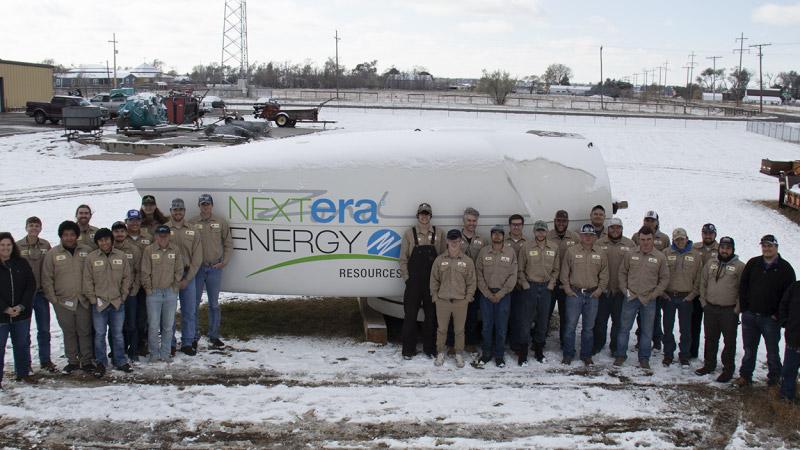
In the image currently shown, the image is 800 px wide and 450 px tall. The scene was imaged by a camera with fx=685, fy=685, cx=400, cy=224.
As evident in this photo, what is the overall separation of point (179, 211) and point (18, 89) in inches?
1956

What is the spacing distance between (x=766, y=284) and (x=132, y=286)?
659 centimetres

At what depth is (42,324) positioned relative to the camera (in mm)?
7281

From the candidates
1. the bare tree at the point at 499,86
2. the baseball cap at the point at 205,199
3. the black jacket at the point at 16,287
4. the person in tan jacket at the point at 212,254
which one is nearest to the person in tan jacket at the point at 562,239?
the person in tan jacket at the point at 212,254

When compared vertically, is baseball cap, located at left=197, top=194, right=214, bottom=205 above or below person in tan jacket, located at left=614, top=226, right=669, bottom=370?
above

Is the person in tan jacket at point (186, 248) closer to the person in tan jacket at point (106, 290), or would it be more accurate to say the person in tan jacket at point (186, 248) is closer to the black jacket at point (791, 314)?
the person in tan jacket at point (106, 290)

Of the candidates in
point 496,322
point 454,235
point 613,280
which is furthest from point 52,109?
point 613,280

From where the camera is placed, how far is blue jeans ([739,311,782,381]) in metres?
6.90

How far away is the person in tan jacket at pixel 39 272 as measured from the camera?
7.12 metres

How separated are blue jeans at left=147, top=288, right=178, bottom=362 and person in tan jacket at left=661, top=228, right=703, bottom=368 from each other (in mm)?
5511

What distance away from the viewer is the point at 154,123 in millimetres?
30703

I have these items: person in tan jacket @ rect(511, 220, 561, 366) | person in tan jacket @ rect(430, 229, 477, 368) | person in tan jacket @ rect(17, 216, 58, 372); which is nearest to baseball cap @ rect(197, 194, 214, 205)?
person in tan jacket @ rect(17, 216, 58, 372)

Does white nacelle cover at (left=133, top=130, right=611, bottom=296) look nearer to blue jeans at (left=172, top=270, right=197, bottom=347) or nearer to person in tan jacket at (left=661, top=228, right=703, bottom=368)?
blue jeans at (left=172, top=270, right=197, bottom=347)

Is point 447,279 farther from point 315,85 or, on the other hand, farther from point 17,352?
point 315,85

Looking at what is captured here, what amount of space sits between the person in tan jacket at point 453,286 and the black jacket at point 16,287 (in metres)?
4.15
